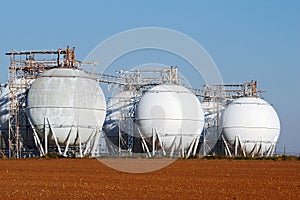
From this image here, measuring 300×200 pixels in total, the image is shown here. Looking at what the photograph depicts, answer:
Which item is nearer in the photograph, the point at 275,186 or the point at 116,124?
the point at 275,186

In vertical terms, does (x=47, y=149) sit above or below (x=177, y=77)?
below

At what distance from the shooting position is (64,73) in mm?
51906

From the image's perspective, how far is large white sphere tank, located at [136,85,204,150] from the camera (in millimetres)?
55188

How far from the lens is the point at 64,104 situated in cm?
5056

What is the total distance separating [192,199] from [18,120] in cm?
3838

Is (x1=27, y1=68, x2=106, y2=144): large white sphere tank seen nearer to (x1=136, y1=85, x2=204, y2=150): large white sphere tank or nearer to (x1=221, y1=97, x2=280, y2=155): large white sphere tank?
(x1=136, y1=85, x2=204, y2=150): large white sphere tank

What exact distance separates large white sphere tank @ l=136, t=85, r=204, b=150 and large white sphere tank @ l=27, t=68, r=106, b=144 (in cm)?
559

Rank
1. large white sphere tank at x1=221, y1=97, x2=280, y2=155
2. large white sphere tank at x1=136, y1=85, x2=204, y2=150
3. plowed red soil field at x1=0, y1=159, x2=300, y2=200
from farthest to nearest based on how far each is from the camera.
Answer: large white sphere tank at x1=221, y1=97, x2=280, y2=155, large white sphere tank at x1=136, y1=85, x2=204, y2=150, plowed red soil field at x1=0, y1=159, x2=300, y2=200

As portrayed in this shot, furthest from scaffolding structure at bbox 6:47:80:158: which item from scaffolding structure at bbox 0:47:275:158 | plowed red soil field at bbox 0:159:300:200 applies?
plowed red soil field at bbox 0:159:300:200

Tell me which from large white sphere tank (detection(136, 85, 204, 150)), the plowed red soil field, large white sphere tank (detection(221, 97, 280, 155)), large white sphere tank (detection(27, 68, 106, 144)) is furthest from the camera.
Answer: large white sphere tank (detection(221, 97, 280, 155))

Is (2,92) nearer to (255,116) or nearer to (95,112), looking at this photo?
(95,112)

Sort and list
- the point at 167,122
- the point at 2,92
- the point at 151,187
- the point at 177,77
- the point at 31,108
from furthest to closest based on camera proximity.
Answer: the point at 177,77 → the point at 2,92 → the point at 167,122 → the point at 31,108 → the point at 151,187

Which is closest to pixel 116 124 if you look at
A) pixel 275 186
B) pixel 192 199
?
pixel 275 186

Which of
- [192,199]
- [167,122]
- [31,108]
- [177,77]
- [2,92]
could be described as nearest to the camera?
[192,199]
